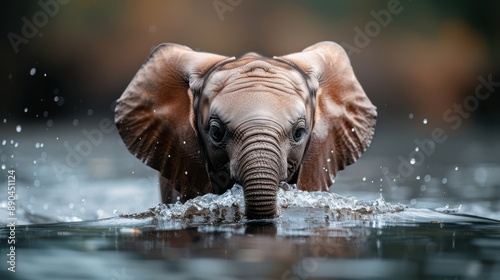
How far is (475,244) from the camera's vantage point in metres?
5.64

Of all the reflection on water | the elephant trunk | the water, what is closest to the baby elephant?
the elephant trunk

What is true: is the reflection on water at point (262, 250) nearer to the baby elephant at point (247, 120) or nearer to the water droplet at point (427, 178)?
the baby elephant at point (247, 120)

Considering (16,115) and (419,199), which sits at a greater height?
(16,115)

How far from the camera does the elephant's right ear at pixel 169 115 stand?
710 centimetres

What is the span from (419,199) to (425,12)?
882 cm

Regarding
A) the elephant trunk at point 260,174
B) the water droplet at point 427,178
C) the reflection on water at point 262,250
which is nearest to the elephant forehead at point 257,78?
the elephant trunk at point 260,174

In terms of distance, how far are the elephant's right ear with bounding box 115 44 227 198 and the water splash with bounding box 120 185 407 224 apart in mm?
235

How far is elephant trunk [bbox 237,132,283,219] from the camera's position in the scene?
238 inches

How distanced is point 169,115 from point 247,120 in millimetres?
1105

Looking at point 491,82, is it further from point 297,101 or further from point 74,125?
point 297,101

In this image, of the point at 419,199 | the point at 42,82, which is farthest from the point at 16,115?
the point at 419,199

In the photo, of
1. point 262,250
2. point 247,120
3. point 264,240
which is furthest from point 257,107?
point 262,250

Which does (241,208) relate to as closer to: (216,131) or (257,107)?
(216,131)

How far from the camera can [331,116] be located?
285 inches
